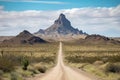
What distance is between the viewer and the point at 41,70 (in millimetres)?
50875

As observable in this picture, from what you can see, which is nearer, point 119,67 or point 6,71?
point 6,71

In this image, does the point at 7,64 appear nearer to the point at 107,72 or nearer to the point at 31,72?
the point at 31,72

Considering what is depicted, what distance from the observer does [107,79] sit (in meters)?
39.3

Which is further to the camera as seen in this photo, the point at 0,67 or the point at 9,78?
the point at 0,67

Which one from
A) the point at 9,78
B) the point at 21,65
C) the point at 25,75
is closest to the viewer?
the point at 9,78

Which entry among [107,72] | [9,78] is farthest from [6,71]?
[107,72]

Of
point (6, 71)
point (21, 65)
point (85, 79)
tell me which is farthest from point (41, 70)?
point (85, 79)

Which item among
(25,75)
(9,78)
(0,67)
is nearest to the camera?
(9,78)

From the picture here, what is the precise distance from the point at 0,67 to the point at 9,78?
15.9ft

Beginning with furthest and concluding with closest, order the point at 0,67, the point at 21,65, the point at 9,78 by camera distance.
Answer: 1. the point at 21,65
2. the point at 0,67
3. the point at 9,78

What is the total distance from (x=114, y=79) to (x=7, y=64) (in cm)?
1165

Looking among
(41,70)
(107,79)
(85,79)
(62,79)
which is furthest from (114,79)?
(41,70)

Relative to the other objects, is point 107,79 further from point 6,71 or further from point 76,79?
point 6,71

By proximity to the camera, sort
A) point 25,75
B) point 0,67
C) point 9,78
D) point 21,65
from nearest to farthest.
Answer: point 9,78 < point 0,67 < point 25,75 < point 21,65
